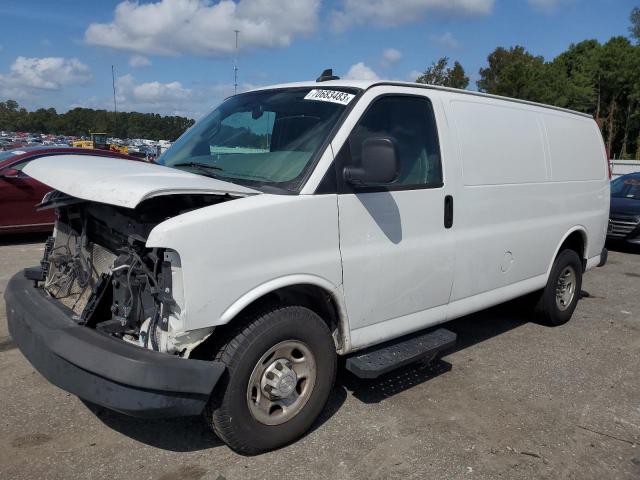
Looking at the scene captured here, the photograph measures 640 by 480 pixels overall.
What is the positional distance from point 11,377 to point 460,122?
387cm

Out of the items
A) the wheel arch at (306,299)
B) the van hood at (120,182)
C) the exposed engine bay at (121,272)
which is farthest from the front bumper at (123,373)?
the van hood at (120,182)

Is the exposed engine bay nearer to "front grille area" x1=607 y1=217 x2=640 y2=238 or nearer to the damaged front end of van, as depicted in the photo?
the damaged front end of van

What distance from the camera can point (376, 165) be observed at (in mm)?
3209

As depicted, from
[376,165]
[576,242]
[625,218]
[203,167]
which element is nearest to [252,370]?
[376,165]

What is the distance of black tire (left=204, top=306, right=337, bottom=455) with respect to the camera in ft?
9.60

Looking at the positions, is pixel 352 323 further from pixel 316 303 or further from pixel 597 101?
pixel 597 101

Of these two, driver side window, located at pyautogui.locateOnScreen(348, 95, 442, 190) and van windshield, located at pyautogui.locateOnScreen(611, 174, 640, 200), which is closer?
driver side window, located at pyautogui.locateOnScreen(348, 95, 442, 190)

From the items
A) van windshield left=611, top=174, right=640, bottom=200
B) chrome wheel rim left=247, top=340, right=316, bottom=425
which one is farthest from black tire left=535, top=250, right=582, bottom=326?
van windshield left=611, top=174, right=640, bottom=200

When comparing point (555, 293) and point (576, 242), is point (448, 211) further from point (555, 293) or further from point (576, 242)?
point (576, 242)

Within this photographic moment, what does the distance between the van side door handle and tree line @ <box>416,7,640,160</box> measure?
112 feet

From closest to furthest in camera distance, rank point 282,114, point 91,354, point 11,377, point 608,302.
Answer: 1. point 91,354
2. point 282,114
3. point 11,377
4. point 608,302

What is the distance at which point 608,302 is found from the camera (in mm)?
7078

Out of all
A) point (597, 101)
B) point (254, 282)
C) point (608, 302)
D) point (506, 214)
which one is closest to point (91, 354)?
point (254, 282)

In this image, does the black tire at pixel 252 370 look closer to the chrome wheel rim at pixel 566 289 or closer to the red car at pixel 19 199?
the chrome wheel rim at pixel 566 289
